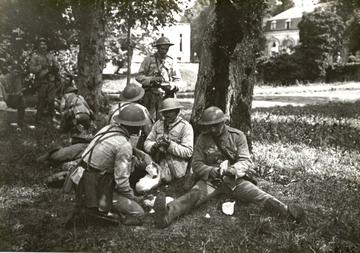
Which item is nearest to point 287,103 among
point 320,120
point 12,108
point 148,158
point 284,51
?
point 320,120

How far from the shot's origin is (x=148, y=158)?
522 cm

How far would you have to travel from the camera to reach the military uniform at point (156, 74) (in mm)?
6001

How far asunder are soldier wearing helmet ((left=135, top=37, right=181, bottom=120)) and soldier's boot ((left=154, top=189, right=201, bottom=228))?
207 cm

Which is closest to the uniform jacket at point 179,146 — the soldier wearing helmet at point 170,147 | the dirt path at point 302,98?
the soldier wearing helmet at point 170,147

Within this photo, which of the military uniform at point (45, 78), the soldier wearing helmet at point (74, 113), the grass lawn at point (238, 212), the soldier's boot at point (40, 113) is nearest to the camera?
the grass lawn at point (238, 212)

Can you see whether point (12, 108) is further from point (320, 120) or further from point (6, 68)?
point (320, 120)

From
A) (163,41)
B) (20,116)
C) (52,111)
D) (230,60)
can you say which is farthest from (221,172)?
(52,111)

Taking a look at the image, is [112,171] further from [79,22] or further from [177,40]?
[79,22]

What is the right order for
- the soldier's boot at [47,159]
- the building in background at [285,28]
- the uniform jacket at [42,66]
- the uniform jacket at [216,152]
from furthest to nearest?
the uniform jacket at [42,66] → the soldier's boot at [47,159] → the building in background at [285,28] → the uniform jacket at [216,152]

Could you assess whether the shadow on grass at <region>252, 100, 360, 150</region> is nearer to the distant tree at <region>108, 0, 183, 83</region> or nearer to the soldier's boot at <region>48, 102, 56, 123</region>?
the distant tree at <region>108, 0, 183, 83</region>

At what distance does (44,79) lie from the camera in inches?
358

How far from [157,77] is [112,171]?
7.32ft

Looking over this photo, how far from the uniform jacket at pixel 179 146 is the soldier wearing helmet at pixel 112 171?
0.96m

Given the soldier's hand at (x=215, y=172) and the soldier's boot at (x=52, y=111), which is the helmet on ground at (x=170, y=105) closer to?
the soldier's hand at (x=215, y=172)
